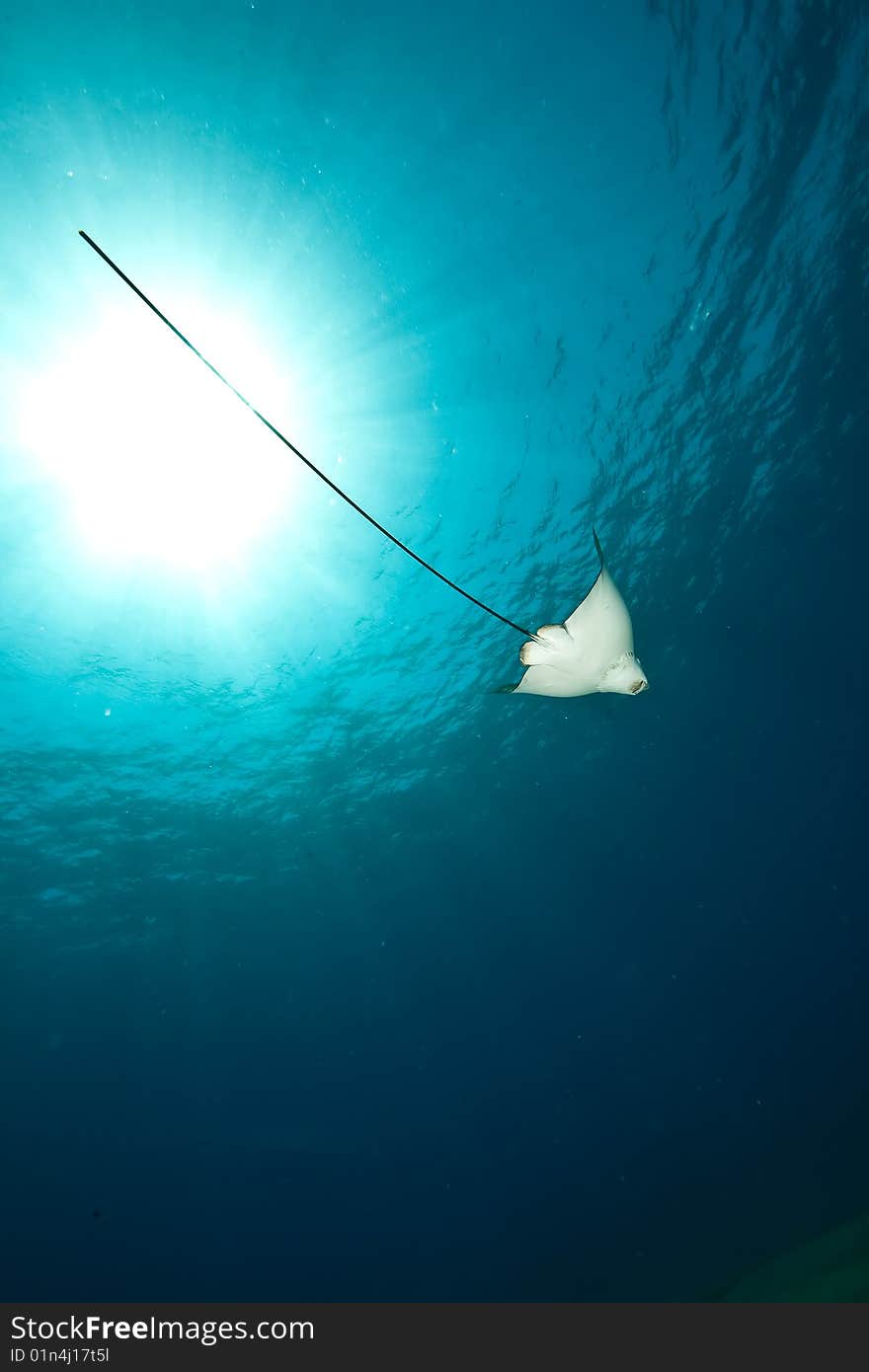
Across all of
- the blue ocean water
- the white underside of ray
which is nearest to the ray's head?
the white underside of ray

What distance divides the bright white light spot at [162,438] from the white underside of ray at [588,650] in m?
4.34

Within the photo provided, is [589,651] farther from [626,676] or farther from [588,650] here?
[626,676]

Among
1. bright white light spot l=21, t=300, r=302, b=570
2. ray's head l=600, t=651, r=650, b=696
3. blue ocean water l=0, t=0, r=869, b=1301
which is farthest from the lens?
bright white light spot l=21, t=300, r=302, b=570

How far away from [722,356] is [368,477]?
613 cm

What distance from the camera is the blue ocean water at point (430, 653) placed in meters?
6.20

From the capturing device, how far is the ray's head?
5480mm

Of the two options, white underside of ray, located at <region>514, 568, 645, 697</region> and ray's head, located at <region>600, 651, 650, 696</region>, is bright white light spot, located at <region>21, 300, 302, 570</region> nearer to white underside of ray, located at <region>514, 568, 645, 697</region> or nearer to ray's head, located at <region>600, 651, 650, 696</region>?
white underside of ray, located at <region>514, 568, 645, 697</region>

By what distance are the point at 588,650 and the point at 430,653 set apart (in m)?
7.12

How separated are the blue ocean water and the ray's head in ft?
15.7

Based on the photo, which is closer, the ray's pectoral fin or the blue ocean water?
the ray's pectoral fin

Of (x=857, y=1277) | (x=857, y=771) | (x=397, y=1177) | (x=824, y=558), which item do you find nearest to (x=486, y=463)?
(x=824, y=558)

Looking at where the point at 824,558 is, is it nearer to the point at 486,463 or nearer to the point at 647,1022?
the point at 486,463

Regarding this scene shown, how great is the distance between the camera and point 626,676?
5.59 metres

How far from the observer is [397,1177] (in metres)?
26.2
